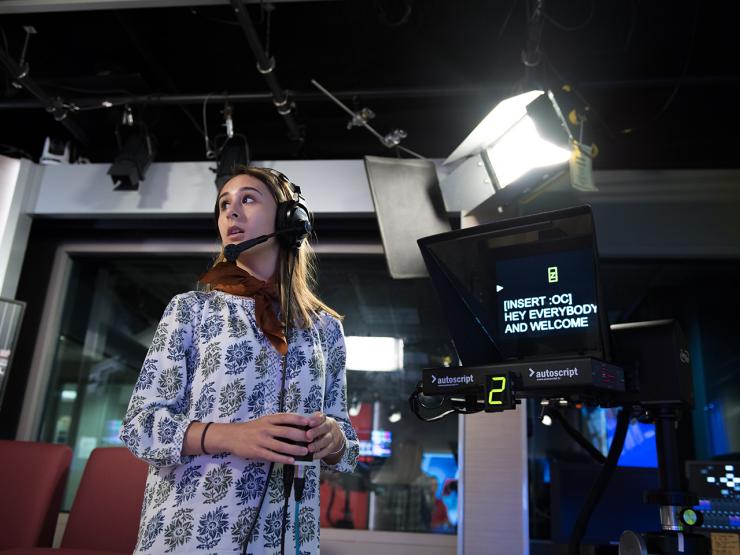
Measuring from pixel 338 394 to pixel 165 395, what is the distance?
1.25 feet

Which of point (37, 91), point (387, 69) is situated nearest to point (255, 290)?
point (37, 91)

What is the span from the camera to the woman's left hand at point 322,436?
112 cm

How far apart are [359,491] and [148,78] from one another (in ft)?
8.07

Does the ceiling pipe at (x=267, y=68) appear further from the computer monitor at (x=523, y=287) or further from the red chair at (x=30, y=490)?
the red chair at (x=30, y=490)

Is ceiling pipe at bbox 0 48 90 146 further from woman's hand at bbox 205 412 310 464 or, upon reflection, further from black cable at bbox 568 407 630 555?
black cable at bbox 568 407 630 555

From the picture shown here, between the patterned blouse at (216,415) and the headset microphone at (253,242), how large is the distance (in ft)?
0.28

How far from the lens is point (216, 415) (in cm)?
122

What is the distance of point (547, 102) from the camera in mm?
2213

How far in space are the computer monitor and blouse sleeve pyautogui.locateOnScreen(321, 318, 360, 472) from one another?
41 cm

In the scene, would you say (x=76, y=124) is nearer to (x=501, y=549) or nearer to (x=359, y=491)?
(x=359, y=491)

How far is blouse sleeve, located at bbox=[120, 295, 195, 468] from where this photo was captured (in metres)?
1.14

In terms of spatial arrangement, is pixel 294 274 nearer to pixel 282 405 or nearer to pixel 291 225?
pixel 291 225

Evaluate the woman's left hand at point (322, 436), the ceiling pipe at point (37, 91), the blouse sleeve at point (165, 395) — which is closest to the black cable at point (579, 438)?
the woman's left hand at point (322, 436)

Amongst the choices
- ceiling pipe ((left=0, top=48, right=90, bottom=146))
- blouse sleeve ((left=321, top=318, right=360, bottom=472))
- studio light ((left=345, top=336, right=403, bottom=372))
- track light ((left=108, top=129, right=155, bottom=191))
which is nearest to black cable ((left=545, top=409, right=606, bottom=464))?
blouse sleeve ((left=321, top=318, right=360, bottom=472))
